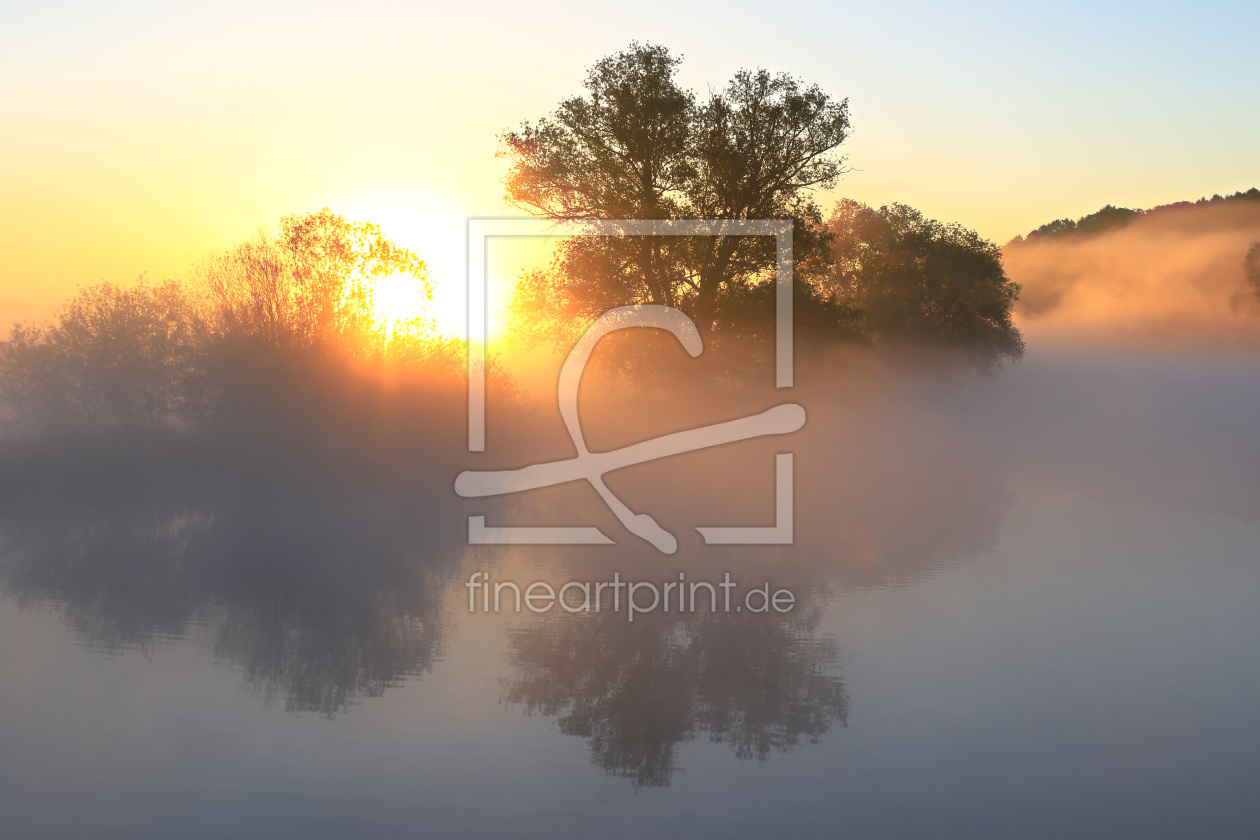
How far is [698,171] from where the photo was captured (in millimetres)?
36594

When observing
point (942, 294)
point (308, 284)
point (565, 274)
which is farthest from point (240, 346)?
point (942, 294)

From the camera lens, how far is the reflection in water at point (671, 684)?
1231cm

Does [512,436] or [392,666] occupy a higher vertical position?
[512,436]

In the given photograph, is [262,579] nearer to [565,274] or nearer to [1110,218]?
[565,274]

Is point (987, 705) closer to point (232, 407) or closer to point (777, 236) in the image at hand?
point (777, 236)

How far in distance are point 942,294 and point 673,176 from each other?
995 inches

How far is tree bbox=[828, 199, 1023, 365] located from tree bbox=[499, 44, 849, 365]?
20465 mm

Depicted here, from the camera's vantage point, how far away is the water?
34.6 feet

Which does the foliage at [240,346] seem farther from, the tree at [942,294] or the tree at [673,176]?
the tree at [942,294]

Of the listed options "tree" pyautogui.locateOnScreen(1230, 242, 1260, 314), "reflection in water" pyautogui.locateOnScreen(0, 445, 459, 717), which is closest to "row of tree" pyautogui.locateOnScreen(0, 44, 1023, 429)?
"reflection in water" pyautogui.locateOnScreen(0, 445, 459, 717)

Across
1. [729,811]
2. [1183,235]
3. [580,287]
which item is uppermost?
[1183,235]

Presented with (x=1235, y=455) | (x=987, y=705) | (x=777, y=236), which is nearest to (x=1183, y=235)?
(x=1235, y=455)

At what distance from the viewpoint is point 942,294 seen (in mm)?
56469

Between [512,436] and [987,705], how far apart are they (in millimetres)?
26807
